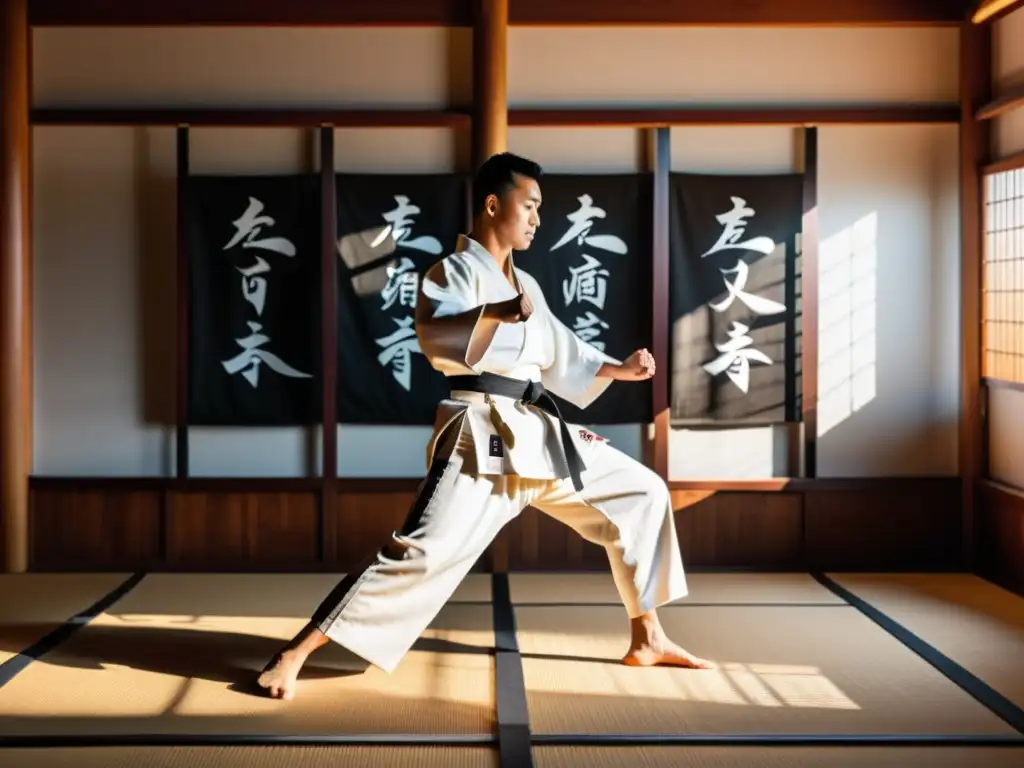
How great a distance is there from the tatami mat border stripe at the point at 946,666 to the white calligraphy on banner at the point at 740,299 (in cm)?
105

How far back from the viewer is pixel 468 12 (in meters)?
5.39

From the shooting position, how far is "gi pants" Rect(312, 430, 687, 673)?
11.4 ft

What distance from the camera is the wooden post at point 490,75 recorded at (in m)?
5.27

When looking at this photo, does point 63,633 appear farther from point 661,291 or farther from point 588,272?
point 661,291

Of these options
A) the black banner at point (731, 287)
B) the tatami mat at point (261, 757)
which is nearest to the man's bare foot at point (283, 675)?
the tatami mat at point (261, 757)

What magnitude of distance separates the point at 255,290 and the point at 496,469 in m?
2.26

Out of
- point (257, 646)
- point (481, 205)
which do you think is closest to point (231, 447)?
point (257, 646)

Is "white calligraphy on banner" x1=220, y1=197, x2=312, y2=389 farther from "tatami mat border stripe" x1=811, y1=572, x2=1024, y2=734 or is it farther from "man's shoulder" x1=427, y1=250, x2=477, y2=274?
"tatami mat border stripe" x1=811, y1=572, x2=1024, y2=734

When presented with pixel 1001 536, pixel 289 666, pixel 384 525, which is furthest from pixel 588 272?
pixel 289 666

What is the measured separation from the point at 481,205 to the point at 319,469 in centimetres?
216

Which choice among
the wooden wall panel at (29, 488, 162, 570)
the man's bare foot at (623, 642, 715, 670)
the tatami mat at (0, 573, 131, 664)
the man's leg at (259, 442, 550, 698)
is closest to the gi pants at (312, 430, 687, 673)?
Answer: the man's leg at (259, 442, 550, 698)

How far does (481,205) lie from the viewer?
146 inches

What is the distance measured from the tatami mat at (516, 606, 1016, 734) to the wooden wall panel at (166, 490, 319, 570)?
134 centimetres

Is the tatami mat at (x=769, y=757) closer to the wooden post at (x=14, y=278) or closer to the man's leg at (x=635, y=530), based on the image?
the man's leg at (x=635, y=530)
